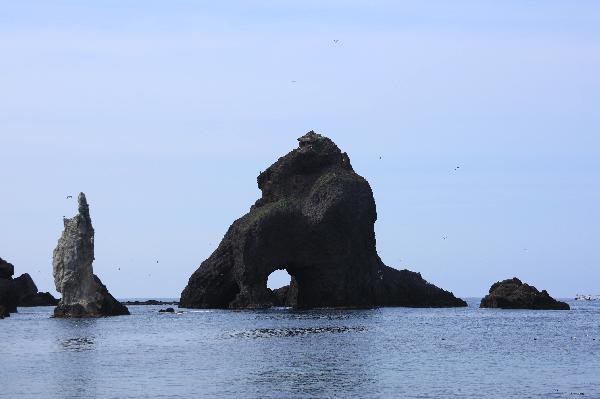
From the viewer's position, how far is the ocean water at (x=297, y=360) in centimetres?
4919

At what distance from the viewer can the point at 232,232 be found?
16150 centimetres

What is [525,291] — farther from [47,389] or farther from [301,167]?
[47,389]

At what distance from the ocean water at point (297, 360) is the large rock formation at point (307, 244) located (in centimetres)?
4757

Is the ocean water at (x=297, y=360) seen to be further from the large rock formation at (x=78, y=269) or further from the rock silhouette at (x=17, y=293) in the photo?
the rock silhouette at (x=17, y=293)

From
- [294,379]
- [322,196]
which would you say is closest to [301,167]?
[322,196]

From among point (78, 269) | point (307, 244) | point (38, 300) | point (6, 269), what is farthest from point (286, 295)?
point (78, 269)

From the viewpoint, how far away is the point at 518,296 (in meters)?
156

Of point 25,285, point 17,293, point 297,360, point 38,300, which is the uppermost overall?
point 25,285

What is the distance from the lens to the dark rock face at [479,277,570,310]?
156875 mm

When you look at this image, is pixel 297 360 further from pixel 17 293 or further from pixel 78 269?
pixel 17 293

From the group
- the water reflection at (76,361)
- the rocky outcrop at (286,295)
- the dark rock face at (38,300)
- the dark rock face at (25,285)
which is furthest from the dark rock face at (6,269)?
the water reflection at (76,361)

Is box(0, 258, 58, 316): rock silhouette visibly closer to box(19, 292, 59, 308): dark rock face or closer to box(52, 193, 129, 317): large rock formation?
box(19, 292, 59, 308): dark rock face

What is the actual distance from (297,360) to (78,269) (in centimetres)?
4736

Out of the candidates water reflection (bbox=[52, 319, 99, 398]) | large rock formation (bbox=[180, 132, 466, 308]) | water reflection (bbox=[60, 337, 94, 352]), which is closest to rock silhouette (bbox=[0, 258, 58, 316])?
large rock formation (bbox=[180, 132, 466, 308])
